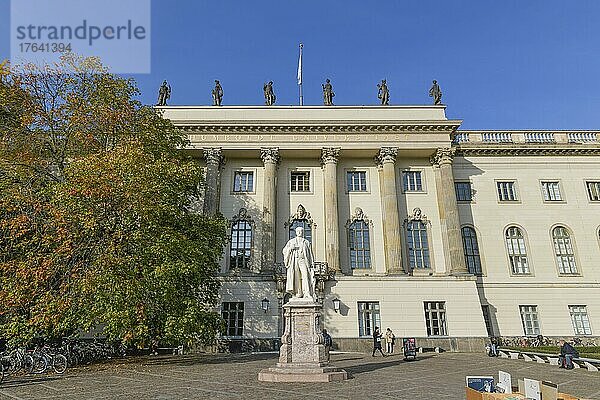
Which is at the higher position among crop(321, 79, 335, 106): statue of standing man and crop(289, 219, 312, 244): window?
crop(321, 79, 335, 106): statue of standing man

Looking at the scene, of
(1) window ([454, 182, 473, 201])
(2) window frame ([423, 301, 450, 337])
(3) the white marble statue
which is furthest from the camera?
(1) window ([454, 182, 473, 201])

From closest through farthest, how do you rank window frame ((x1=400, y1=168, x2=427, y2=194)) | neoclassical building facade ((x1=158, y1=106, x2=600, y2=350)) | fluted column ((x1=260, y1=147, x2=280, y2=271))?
1. neoclassical building facade ((x1=158, y1=106, x2=600, y2=350))
2. fluted column ((x1=260, y1=147, x2=280, y2=271))
3. window frame ((x1=400, y1=168, x2=427, y2=194))

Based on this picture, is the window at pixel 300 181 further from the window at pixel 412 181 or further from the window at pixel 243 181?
the window at pixel 412 181

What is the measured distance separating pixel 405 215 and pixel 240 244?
12811 mm

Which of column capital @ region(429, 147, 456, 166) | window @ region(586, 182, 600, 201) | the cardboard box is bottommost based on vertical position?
the cardboard box

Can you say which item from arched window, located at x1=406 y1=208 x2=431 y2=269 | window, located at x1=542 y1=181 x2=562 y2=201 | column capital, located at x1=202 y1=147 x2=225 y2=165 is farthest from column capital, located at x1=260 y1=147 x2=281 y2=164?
window, located at x1=542 y1=181 x2=562 y2=201

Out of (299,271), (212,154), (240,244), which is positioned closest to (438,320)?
(240,244)

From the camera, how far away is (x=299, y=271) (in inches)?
533

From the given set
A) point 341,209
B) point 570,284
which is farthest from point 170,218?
point 570,284

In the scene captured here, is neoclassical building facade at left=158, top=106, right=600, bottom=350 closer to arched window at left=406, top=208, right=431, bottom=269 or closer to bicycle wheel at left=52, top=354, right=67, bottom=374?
arched window at left=406, top=208, right=431, bottom=269

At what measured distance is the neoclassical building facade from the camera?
90.6ft

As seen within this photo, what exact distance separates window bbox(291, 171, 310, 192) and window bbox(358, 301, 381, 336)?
10.2 meters

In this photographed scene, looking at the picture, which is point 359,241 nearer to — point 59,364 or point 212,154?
point 212,154

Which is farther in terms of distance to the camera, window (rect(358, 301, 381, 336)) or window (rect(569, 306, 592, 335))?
window (rect(569, 306, 592, 335))
